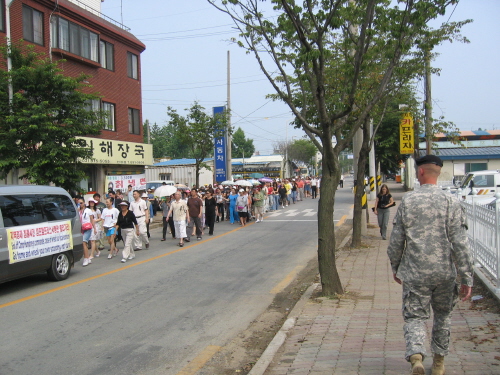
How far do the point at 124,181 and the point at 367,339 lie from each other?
23718 millimetres

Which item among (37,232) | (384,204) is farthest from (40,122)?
(384,204)

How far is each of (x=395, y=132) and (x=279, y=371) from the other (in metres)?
31.1

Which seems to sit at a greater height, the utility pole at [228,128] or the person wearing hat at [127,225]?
the utility pole at [228,128]

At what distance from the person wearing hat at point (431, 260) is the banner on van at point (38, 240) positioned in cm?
745

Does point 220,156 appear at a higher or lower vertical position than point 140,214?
higher

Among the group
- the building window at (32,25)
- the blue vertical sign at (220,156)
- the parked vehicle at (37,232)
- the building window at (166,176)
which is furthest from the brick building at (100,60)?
the building window at (166,176)

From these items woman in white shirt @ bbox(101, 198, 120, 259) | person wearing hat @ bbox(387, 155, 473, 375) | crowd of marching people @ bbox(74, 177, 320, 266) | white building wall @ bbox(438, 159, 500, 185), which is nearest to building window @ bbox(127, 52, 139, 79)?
crowd of marching people @ bbox(74, 177, 320, 266)

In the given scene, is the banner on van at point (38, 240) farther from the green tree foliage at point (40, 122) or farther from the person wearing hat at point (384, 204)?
the person wearing hat at point (384, 204)

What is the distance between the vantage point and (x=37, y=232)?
31.9 feet

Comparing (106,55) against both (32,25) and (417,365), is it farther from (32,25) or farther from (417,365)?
(417,365)

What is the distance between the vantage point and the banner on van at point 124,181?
26.5m

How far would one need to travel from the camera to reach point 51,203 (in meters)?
10.4

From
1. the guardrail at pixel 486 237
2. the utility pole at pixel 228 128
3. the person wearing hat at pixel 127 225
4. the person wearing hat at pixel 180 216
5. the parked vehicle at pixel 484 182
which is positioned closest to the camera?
the guardrail at pixel 486 237

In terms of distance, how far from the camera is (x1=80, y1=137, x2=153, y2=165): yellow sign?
25000mm
